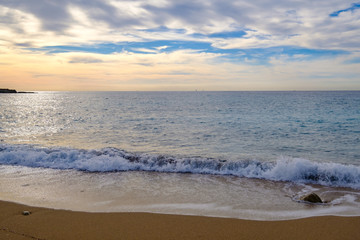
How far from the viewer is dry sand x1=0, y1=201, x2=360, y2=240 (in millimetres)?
5184

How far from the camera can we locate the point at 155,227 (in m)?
5.58

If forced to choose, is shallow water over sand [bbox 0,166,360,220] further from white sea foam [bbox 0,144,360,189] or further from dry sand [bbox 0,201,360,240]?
white sea foam [bbox 0,144,360,189]

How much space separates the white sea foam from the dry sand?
3877mm

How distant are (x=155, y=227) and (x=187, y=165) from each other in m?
5.70

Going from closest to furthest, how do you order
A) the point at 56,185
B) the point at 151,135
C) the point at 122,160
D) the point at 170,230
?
the point at 170,230 → the point at 56,185 → the point at 122,160 → the point at 151,135

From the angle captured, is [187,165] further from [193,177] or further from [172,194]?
[172,194]

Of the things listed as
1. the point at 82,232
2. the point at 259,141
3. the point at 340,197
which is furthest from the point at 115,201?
the point at 259,141

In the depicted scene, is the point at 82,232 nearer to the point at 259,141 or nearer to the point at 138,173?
the point at 138,173

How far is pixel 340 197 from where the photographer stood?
7840 millimetres

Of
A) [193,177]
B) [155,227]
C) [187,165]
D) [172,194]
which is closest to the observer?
[155,227]

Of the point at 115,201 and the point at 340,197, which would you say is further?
the point at 340,197

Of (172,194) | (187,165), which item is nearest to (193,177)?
(187,165)

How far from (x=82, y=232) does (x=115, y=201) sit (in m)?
1.94

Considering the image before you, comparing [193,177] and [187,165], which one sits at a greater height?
[187,165]
